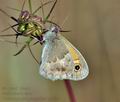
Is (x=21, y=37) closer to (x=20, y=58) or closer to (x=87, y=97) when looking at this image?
(x=20, y=58)

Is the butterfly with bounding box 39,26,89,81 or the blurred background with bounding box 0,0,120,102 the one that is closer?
the butterfly with bounding box 39,26,89,81

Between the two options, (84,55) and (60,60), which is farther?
(84,55)

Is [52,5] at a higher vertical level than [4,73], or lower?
higher

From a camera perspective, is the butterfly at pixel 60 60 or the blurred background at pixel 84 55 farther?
the blurred background at pixel 84 55

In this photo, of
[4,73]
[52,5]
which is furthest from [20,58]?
[52,5]
